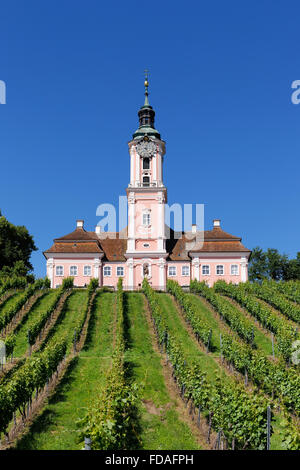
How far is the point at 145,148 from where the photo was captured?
191 feet

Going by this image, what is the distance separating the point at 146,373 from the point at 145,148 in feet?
126

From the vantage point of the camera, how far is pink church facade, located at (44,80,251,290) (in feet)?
181

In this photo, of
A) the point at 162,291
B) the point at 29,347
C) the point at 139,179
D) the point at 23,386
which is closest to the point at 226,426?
the point at 23,386

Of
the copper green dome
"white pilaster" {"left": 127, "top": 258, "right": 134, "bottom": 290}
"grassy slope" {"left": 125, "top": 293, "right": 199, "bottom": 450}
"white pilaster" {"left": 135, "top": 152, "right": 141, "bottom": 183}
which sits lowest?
"grassy slope" {"left": 125, "top": 293, "right": 199, "bottom": 450}

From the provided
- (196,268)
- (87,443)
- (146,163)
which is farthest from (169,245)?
(87,443)

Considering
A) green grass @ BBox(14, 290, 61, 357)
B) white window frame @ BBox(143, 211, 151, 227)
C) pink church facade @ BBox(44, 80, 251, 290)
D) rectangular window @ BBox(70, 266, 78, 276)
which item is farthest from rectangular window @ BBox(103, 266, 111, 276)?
green grass @ BBox(14, 290, 61, 357)

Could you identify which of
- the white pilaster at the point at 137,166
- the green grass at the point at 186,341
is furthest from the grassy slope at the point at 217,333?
the white pilaster at the point at 137,166

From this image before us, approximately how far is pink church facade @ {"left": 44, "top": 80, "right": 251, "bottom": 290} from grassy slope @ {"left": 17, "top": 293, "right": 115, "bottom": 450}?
20598 mm

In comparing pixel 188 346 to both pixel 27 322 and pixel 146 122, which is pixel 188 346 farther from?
pixel 146 122

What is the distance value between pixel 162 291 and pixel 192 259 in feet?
26.5

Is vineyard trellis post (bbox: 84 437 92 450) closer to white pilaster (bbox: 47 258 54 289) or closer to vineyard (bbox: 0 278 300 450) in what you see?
vineyard (bbox: 0 278 300 450)

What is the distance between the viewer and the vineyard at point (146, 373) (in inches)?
590

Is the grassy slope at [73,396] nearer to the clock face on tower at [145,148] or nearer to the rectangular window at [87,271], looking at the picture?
the rectangular window at [87,271]

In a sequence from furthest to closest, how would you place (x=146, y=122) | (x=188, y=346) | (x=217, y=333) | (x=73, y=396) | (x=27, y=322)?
(x=146, y=122)
(x=27, y=322)
(x=217, y=333)
(x=188, y=346)
(x=73, y=396)
